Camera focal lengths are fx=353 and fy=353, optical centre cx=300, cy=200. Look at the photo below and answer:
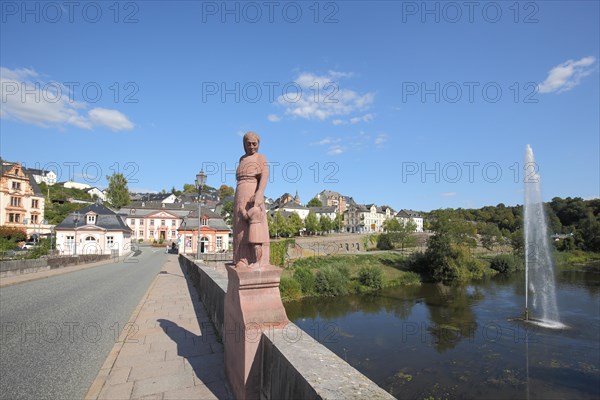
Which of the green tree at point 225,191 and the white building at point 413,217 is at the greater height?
the green tree at point 225,191

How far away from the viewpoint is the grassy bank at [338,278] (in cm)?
3030

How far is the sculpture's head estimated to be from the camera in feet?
13.7

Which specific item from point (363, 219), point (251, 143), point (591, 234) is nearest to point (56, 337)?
point (251, 143)

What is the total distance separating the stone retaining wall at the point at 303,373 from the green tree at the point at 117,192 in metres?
89.5

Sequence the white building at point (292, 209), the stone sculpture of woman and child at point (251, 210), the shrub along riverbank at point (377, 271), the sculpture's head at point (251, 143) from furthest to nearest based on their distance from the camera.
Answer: the white building at point (292, 209) < the shrub along riverbank at point (377, 271) < the sculpture's head at point (251, 143) < the stone sculpture of woman and child at point (251, 210)

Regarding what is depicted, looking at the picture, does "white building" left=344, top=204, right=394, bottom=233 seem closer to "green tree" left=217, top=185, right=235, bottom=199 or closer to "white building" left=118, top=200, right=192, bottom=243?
"green tree" left=217, top=185, right=235, bottom=199

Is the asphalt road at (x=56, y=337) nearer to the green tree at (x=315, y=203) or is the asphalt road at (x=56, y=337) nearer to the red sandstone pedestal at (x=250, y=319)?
the red sandstone pedestal at (x=250, y=319)

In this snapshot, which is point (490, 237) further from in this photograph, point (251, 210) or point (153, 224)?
point (251, 210)

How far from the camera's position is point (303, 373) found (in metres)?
2.37

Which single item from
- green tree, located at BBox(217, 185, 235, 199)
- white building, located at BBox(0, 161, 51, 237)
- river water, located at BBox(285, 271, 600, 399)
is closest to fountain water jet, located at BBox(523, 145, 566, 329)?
river water, located at BBox(285, 271, 600, 399)

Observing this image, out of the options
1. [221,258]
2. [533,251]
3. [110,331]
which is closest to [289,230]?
[221,258]

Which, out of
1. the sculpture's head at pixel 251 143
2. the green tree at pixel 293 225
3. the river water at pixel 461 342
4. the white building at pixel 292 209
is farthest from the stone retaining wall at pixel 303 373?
the white building at pixel 292 209

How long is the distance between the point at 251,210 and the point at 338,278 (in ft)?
96.4

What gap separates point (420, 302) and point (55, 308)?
85.7ft
